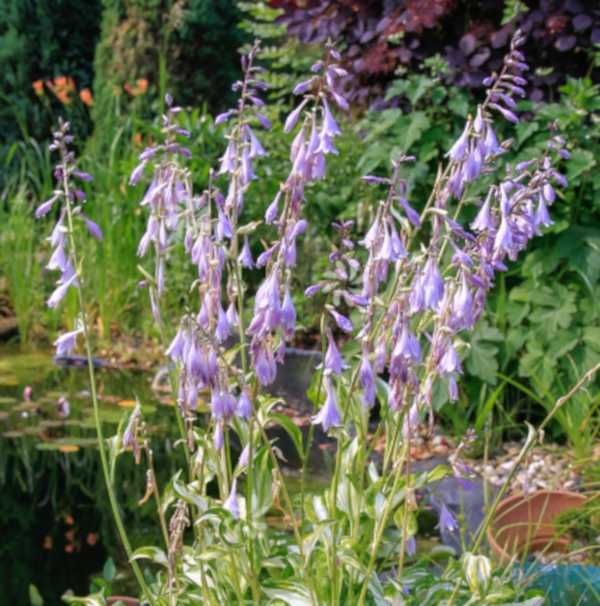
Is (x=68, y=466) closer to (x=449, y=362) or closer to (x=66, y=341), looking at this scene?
(x=66, y=341)

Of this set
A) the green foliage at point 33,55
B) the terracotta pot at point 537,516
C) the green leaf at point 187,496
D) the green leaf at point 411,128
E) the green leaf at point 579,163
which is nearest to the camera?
the green leaf at point 187,496

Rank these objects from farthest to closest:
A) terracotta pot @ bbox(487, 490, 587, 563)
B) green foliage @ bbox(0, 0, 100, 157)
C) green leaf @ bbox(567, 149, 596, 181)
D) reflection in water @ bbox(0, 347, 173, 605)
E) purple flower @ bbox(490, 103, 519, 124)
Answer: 1. green foliage @ bbox(0, 0, 100, 157)
2. green leaf @ bbox(567, 149, 596, 181)
3. reflection in water @ bbox(0, 347, 173, 605)
4. terracotta pot @ bbox(487, 490, 587, 563)
5. purple flower @ bbox(490, 103, 519, 124)

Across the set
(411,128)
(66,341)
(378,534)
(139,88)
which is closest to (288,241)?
(66,341)

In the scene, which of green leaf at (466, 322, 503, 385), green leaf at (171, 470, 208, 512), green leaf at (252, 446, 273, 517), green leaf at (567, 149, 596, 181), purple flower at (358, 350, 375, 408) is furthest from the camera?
green leaf at (466, 322, 503, 385)

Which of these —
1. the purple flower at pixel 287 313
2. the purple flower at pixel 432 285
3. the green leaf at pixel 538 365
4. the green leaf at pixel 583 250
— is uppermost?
the purple flower at pixel 432 285

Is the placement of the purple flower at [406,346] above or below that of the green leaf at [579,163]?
below

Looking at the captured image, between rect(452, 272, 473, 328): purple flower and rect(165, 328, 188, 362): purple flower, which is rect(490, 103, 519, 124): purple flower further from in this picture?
rect(165, 328, 188, 362): purple flower

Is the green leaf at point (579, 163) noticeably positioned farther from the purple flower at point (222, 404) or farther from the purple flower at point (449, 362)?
the purple flower at point (222, 404)

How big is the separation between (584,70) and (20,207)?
12.0 feet

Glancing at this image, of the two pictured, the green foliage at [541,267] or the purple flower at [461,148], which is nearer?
the purple flower at [461,148]

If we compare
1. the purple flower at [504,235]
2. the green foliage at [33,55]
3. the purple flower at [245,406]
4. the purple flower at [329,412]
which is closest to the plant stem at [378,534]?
the purple flower at [329,412]

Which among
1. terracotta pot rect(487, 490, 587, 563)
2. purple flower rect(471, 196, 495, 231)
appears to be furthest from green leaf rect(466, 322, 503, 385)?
purple flower rect(471, 196, 495, 231)

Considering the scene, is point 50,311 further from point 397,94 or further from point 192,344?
point 192,344

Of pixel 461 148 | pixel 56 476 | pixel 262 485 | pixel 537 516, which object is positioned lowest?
pixel 56 476
